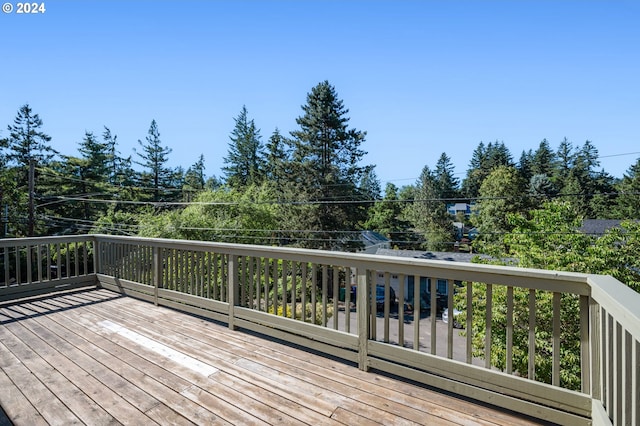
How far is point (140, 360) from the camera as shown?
8.79 feet

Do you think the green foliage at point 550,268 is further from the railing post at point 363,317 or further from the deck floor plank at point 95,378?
the deck floor plank at point 95,378

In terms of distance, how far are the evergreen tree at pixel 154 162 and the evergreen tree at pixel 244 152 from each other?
232 inches

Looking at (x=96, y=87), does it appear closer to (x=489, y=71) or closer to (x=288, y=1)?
(x=288, y=1)

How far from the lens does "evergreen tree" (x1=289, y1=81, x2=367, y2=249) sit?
22.4 metres

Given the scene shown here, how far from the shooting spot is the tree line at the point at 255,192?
61.9ft

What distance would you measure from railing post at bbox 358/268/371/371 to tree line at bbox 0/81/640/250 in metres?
11.5

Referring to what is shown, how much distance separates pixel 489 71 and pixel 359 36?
6521 millimetres

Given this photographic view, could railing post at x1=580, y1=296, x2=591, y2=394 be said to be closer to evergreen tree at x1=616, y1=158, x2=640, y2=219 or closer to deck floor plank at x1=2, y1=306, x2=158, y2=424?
deck floor plank at x1=2, y1=306, x2=158, y2=424

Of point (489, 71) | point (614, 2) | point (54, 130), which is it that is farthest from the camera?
point (54, 130)

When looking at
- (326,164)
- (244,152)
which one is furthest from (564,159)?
(244,152)

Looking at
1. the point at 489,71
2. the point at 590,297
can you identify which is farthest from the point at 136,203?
the point at 590,297

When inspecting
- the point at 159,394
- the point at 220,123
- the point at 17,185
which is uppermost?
the point at 220,123

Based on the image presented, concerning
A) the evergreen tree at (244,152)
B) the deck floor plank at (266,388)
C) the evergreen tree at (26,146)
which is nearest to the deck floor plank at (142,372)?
the deck floor plank at (266,388)

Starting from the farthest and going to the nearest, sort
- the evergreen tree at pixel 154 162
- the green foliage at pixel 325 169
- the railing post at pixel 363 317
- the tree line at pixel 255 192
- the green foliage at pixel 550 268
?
the evergreen tree at pixel 154 162 < the green foliage at pixel 325 169 < the tree line at pixel 255 192 < the green foliage at pixel 550 268 < the railing post at pixel 363 317
